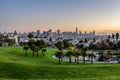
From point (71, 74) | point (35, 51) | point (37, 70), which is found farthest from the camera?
point (35, 51)

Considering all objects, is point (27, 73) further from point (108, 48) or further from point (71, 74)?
point (108, 48)

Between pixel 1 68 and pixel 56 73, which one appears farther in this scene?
pixel 1 68

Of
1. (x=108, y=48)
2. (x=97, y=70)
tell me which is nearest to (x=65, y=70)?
(x=97, y=70)

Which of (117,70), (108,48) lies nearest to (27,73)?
(117,70)

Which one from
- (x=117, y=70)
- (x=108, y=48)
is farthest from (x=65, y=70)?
(x=108, y=48)

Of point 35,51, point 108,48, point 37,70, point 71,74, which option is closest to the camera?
point 71,74

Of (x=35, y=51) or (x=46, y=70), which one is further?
(x=35, y=51)

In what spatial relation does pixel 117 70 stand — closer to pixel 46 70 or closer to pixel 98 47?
pixel 46 70

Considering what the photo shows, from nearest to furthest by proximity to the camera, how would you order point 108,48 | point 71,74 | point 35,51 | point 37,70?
1. point 71,74
2. point 37,70
3. point 35,51
4. point 108,48
